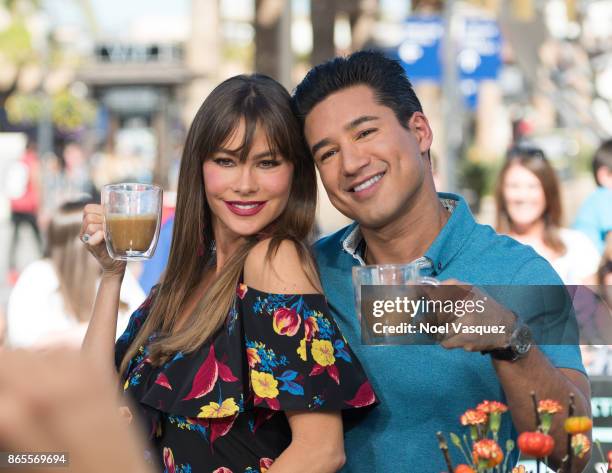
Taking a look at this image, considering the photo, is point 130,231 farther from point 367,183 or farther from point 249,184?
point 367,183

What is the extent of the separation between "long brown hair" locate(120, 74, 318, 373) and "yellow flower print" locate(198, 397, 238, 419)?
172mm

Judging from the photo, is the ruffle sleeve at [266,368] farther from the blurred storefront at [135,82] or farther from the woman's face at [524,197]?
the blurred storefront at [135,82]

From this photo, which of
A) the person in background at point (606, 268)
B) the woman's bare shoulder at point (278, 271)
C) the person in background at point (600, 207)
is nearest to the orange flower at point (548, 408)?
the woman's bare shoulder at point (278, 271)

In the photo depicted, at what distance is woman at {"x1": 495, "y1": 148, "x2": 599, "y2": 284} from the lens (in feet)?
21.8

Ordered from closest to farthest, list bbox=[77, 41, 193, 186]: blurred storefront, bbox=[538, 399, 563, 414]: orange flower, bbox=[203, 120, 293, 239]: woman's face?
bbox=[538, 399, 563, 414]: orange flower
bbox=[203, 120, 293, 239]: woman's face
bbox=[77, 41, 193, 186]: blurred storefront

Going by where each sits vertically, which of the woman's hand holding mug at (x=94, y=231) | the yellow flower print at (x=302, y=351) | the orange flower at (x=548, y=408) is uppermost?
the woman's hand holding mug at (x=94, y=231)

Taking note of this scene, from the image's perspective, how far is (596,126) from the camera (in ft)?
46.9

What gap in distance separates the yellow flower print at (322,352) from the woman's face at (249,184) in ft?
1.41

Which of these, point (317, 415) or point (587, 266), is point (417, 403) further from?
point (587, 266)

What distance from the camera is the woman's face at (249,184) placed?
106 inches

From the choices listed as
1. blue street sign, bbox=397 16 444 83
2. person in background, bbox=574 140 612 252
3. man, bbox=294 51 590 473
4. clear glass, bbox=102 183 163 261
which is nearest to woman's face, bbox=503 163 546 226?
person in background, bbox=574 140 612 252

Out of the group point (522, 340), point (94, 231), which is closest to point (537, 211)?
point (94, 231)

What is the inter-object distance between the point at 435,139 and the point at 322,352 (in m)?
14.3

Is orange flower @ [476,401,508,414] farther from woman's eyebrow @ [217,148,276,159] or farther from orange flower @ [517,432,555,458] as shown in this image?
woman's eyebrow @ [217,148,276,159]
